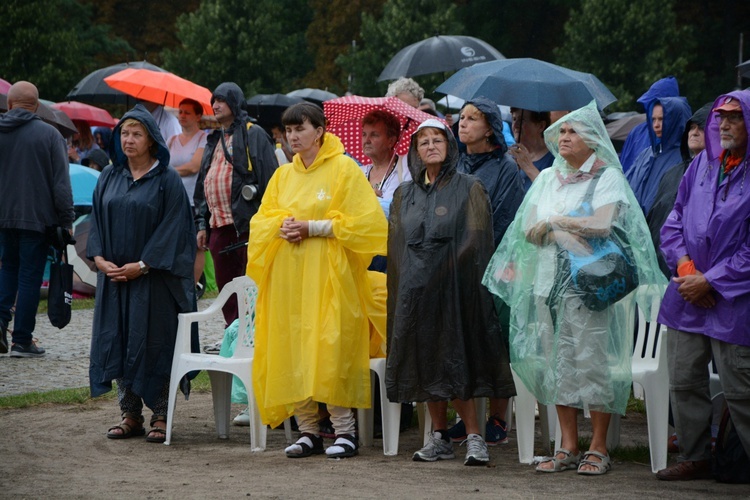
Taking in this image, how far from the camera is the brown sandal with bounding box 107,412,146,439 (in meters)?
7.41

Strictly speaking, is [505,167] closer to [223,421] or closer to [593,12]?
[223,421]

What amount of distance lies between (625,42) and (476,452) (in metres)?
26.7

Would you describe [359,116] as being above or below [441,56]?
below

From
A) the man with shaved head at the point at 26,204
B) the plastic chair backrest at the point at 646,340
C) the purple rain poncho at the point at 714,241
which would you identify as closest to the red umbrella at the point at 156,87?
the man with shaved head at the point at 26,204

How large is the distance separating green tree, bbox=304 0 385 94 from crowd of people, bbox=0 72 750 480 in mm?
28838

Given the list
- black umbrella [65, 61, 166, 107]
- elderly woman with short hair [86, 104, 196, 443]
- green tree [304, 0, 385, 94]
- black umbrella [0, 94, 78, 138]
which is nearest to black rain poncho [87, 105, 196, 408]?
elderly woman with short hair [86, 104, 196, 443]

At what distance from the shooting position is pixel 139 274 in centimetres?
730

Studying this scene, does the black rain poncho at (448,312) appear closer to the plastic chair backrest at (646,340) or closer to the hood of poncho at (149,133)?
the plastic chair backrest at (646,340)

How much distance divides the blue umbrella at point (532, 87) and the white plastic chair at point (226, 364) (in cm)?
194

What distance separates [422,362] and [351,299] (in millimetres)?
635

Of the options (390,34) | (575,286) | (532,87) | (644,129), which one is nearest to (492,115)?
(532,87)

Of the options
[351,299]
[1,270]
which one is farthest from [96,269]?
[1,270]

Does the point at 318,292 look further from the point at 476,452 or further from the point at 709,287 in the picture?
the point at 709,287

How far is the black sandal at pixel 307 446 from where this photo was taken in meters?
6.74
